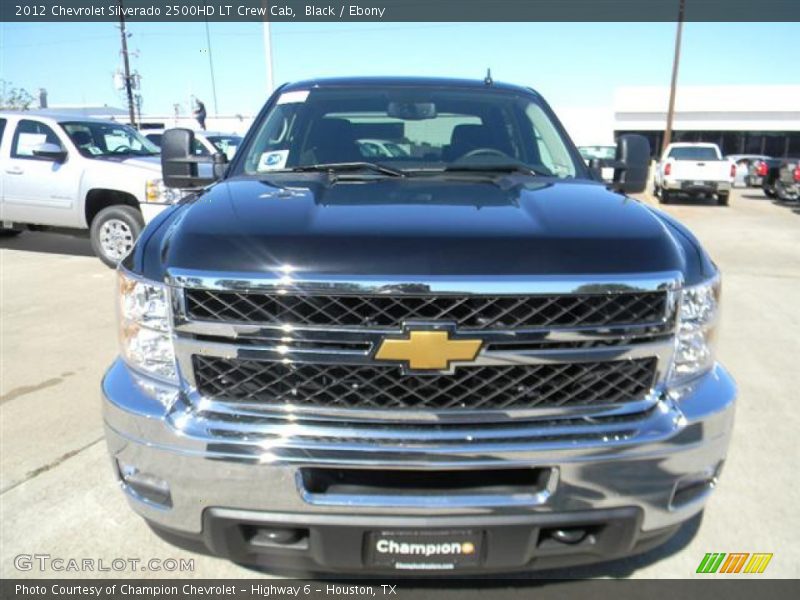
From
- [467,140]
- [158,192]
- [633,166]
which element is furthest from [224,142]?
[633,166]

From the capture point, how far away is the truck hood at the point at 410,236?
6.10 feet

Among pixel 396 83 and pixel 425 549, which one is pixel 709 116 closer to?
pixel 396 83

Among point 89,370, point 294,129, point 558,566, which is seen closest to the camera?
point 558,566

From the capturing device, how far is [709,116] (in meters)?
41.2

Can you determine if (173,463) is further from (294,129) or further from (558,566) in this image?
(294,129)

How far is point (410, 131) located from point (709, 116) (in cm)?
4440

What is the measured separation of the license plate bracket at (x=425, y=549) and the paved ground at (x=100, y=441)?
32.0 inches

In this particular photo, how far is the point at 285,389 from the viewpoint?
1927mm

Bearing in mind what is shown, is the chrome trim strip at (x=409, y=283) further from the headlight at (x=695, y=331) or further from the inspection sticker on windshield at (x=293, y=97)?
the inspection sticker on windshield at (x=293, y=97)

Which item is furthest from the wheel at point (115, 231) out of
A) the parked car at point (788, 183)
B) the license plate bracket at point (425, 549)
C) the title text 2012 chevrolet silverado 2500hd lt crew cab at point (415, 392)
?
the parked car at point (788, 183)

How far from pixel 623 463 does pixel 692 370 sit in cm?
44

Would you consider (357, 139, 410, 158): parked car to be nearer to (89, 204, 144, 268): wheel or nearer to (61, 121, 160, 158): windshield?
(89, 204, 144, 268): wheel

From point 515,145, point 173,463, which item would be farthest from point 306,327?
point 515,145

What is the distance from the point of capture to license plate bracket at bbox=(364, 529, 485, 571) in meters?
1.88
